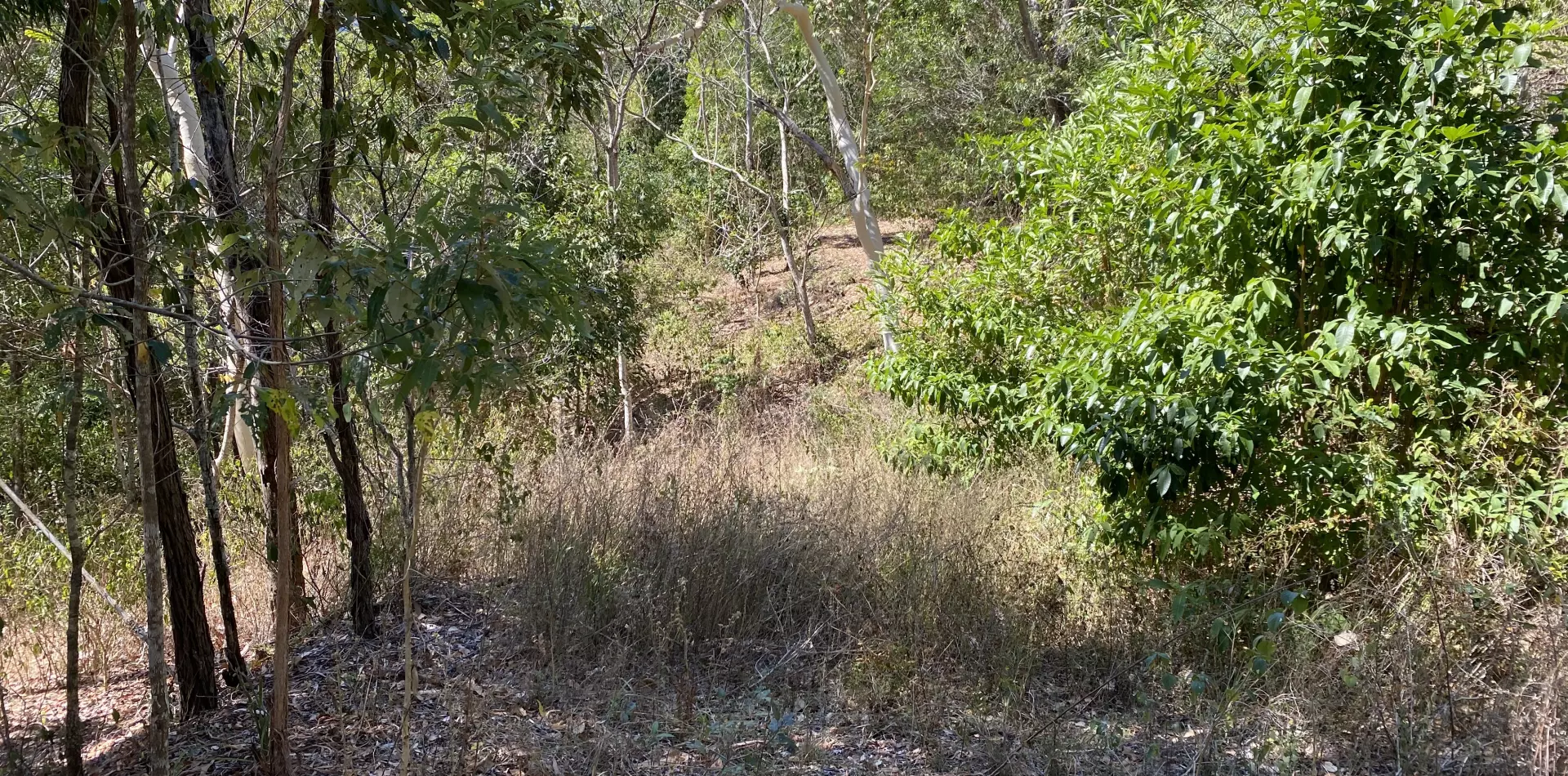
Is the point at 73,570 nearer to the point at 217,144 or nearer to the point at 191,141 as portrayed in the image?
the point at 217,144

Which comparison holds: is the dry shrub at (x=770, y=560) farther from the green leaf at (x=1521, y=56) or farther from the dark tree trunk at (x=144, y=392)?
the green leaf at (x=1521, y=56)

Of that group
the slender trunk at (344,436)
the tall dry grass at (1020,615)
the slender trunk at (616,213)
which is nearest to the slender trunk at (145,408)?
the slender trunk at (344,436)

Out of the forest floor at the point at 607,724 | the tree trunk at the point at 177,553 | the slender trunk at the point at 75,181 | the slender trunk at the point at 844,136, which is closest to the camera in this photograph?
the slender trunk at the point at 75,181

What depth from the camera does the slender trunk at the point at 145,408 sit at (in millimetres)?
2668

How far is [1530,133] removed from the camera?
3820 mm

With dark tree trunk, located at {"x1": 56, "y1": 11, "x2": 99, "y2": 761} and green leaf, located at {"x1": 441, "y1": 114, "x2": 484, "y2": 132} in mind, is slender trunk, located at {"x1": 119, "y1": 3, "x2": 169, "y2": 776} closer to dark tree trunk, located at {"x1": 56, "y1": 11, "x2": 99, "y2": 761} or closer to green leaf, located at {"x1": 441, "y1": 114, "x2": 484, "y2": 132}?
dark tree trunk, located at {"x1": 56, "y1": 11, "x2": 99, "y2": 761}

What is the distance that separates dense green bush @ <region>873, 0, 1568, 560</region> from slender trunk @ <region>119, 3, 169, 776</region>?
3328mm

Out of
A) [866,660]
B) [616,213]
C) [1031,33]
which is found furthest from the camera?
[1031,33]

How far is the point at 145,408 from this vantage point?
Answer: 276cm

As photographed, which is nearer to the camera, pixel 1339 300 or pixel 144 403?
pixel 144 403

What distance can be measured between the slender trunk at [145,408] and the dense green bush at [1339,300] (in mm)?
3328

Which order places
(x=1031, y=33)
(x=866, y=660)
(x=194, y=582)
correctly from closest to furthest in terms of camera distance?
1. (x=194, y=582)
2. (x=866, y=660)
3. (x=1031, y=33)

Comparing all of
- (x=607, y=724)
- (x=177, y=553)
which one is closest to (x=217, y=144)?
(x=177, y=553)

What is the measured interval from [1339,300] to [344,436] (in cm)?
410
